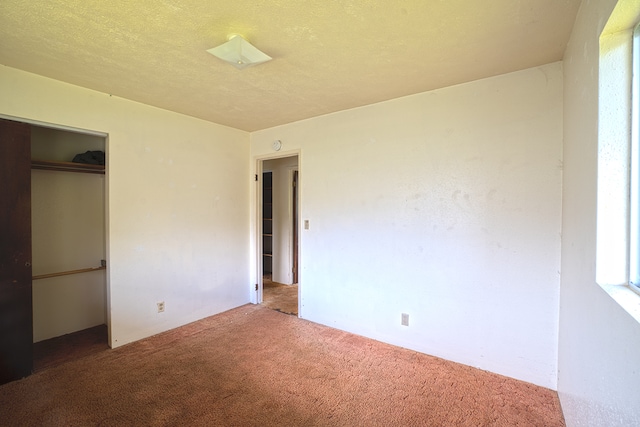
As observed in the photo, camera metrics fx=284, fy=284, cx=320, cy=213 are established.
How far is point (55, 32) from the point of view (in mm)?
1691

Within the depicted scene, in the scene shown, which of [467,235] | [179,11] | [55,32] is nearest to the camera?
[179,11]

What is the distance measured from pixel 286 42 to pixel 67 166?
2571mm

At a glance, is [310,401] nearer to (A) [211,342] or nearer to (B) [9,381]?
(A) [211,342]

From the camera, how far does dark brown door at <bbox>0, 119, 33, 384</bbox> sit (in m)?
2.11

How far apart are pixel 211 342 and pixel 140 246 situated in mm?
1211

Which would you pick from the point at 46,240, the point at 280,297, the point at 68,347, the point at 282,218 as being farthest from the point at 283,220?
the point at 68,347

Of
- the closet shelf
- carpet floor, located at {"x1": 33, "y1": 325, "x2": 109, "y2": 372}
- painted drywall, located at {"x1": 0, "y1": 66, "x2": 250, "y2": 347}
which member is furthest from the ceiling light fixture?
carpet floor, located at {"x1": 33, "y1": 325, "x2": 109, "y2": 372}

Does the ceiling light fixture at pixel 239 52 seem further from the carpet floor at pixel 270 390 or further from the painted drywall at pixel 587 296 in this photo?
the carpet floor at pixel 270 390

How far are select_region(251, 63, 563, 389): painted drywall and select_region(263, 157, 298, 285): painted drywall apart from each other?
1644 mm

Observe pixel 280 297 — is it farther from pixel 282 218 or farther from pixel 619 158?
pixel 619 158

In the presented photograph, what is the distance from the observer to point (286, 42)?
1.79 m

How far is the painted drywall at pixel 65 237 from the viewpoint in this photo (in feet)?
9.29

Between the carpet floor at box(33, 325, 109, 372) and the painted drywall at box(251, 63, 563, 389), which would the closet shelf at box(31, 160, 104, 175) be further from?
the painted drywall at box(251, 63, 563, 389)

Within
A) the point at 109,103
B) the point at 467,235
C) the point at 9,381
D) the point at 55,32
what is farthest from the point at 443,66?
the point at 9,381
